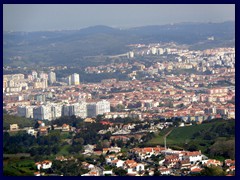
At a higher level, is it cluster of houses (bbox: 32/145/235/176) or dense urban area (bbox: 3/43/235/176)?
dense urban area (bbox: 3/43/235/176)

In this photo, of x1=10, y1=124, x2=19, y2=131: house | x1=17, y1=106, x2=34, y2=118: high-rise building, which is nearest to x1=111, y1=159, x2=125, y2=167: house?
x1=10, y1=124, x2=19, y2=131: house

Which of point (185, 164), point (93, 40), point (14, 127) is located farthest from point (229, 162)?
point (93, 40)

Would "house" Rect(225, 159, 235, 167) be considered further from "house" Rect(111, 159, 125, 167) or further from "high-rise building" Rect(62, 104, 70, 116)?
"high-rise building" Rect(62, 104, 70, 116)

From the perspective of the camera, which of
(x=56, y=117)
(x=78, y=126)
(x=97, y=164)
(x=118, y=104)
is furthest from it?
(x=118, y=104)

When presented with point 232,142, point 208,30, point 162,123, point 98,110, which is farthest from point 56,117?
point 208,30

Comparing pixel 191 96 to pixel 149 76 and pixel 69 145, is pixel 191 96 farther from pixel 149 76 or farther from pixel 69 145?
pixel 69 145

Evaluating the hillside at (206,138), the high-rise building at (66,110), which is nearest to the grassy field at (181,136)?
the hillside at (206,138)
